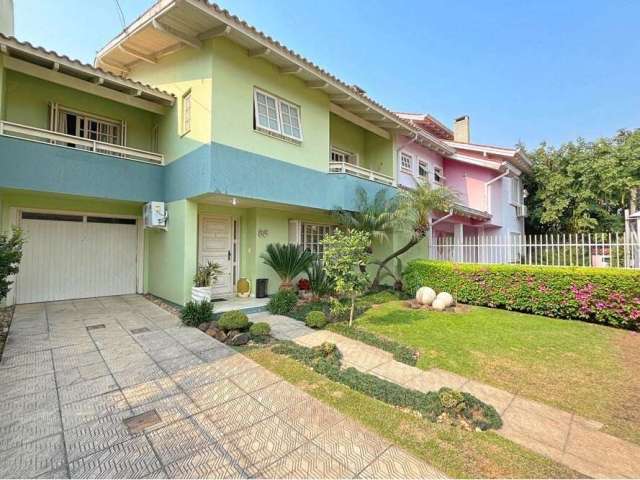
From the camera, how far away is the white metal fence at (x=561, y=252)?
9016mm

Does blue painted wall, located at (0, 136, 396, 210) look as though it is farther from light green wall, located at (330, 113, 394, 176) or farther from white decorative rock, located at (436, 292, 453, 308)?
white decorative rock, located at (436, 292, 453, 308)

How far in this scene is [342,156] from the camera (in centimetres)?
1479

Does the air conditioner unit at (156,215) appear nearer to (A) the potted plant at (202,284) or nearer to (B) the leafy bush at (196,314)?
(A) the potted plant at (202,284)

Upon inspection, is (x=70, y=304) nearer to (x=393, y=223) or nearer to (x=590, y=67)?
(x=393, y=223)

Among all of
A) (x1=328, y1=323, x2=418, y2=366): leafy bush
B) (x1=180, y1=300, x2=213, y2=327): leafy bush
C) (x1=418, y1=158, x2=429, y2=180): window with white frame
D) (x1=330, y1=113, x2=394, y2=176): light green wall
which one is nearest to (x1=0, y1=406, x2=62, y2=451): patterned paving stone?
(x1=180, y1=300, x2=213, y2=327): leafy bush

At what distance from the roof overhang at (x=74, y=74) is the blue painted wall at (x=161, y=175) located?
6.29 feet

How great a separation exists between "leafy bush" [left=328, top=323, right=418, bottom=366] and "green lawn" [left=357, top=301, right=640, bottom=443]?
0.77 ft

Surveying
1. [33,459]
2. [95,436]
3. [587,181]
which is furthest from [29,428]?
[587,181]

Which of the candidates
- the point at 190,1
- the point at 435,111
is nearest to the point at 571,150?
the point at 435,111

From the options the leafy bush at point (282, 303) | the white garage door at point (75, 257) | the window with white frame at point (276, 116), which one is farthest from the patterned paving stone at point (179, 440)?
the white garage door at point (75, 257)

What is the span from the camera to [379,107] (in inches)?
486

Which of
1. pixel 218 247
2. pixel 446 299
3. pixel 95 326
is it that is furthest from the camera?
pixel 218 247

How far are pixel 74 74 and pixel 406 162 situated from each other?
13470 millimetres

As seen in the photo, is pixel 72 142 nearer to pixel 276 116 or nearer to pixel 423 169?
pixel 276 116
